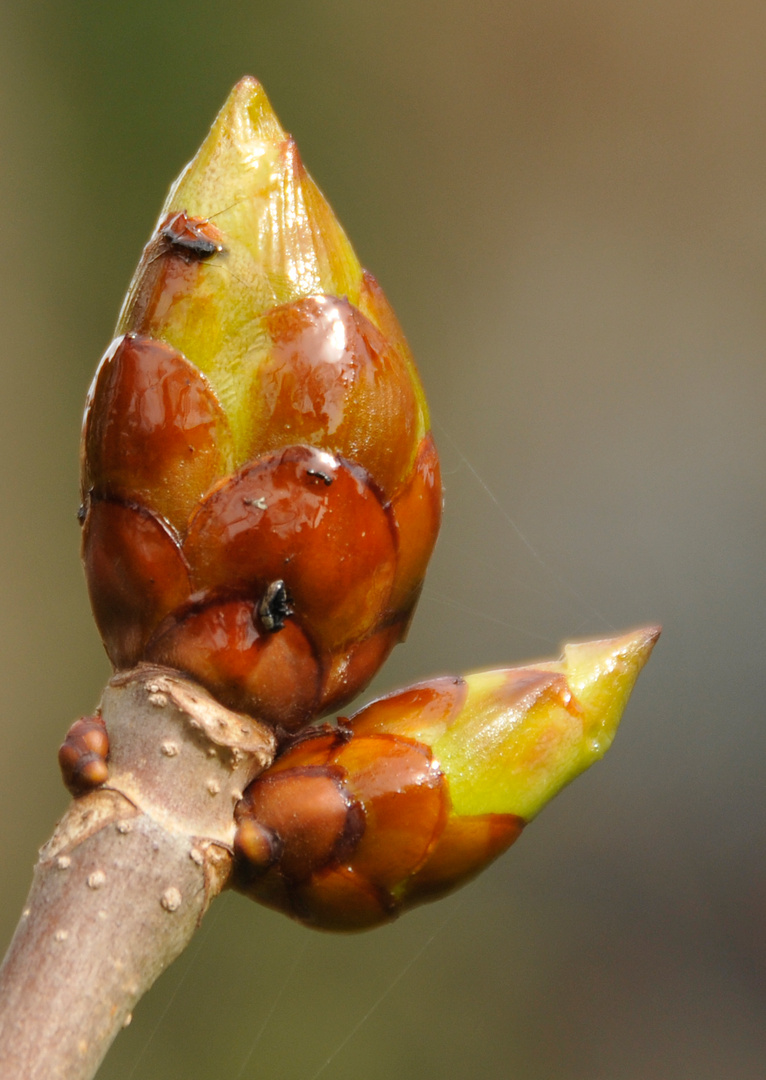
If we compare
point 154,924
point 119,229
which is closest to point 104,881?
point 154,924

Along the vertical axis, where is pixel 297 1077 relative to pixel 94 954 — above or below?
below

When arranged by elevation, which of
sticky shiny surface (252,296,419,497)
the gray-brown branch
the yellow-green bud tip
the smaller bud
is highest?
sticky shiny surface (252,296,419,497)

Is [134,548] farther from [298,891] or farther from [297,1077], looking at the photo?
[297,1077]

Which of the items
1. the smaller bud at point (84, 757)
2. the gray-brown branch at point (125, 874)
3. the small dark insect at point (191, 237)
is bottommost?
the gray-brown branch at point (125, 874)

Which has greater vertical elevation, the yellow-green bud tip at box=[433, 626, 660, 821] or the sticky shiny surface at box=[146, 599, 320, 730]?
the sticky shiny surface at box=[146, 599, 320, 730]

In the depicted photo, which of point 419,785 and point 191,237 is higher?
point 191,237

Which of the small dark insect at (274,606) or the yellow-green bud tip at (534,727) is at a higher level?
the small dark insect at (274,606)
